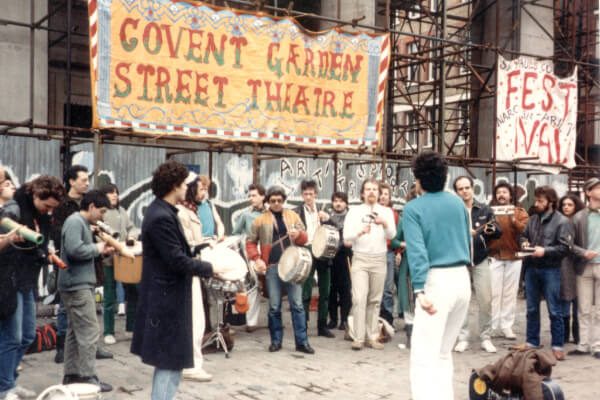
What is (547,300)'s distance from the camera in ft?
26.1

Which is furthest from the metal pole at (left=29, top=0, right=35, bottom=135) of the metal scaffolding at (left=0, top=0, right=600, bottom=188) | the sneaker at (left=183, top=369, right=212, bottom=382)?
the sneaker at (left=183, top=369, right=212, bottom=382)

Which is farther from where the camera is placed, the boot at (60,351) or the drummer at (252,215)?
the drummer at (252,215)

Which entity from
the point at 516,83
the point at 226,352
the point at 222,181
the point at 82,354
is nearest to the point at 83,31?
the point at 222,181

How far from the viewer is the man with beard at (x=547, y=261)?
7836 millimetres

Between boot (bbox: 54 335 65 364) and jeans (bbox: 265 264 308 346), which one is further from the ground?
jeans (bbox: 265 264 308 346)

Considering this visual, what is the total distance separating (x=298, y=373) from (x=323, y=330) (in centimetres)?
210

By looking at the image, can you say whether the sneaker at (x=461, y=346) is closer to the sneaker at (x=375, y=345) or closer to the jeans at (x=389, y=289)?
the sneaker at (x=375, y=345)

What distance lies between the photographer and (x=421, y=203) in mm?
5059

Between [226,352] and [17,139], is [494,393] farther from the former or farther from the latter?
[17,139]

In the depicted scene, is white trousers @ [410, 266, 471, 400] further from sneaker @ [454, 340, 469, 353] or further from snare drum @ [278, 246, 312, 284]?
sneaker @ [454, 340, 469, 353]

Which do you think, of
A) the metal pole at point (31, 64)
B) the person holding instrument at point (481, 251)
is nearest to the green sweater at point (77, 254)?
the person holding instrument at point (481, 251)

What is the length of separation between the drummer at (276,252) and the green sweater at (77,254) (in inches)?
94.1

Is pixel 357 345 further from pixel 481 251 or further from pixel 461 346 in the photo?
pixel 481 251

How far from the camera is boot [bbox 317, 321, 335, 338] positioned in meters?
8.93
